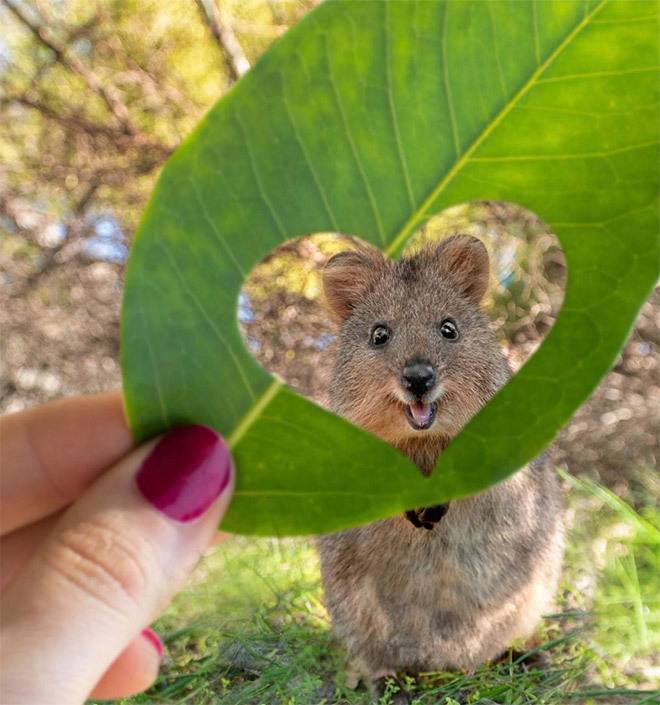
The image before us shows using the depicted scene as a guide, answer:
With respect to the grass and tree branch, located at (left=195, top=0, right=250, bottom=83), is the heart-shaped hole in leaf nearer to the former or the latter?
the grass

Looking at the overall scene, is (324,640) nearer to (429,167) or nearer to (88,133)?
(429,167)

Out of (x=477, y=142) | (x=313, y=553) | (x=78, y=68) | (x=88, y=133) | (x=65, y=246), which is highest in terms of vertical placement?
(x=477, y=142)

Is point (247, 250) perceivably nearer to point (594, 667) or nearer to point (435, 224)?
point (435, 224)

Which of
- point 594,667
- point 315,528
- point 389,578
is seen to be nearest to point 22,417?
point 315,528

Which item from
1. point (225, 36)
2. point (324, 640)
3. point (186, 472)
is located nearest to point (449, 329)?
point (186, 472)

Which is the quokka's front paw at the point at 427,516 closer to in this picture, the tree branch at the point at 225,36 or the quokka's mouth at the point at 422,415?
the quokka's mouth at the point at 422,415

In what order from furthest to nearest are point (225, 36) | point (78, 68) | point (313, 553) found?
1. point (78, 68)
2. point (225, 36)
3. point (313, 553)

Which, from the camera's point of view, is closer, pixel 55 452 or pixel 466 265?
pixel 55 452

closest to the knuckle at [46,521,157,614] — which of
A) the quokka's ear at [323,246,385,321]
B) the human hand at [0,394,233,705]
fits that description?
the human hand at [0,394,233,705]
